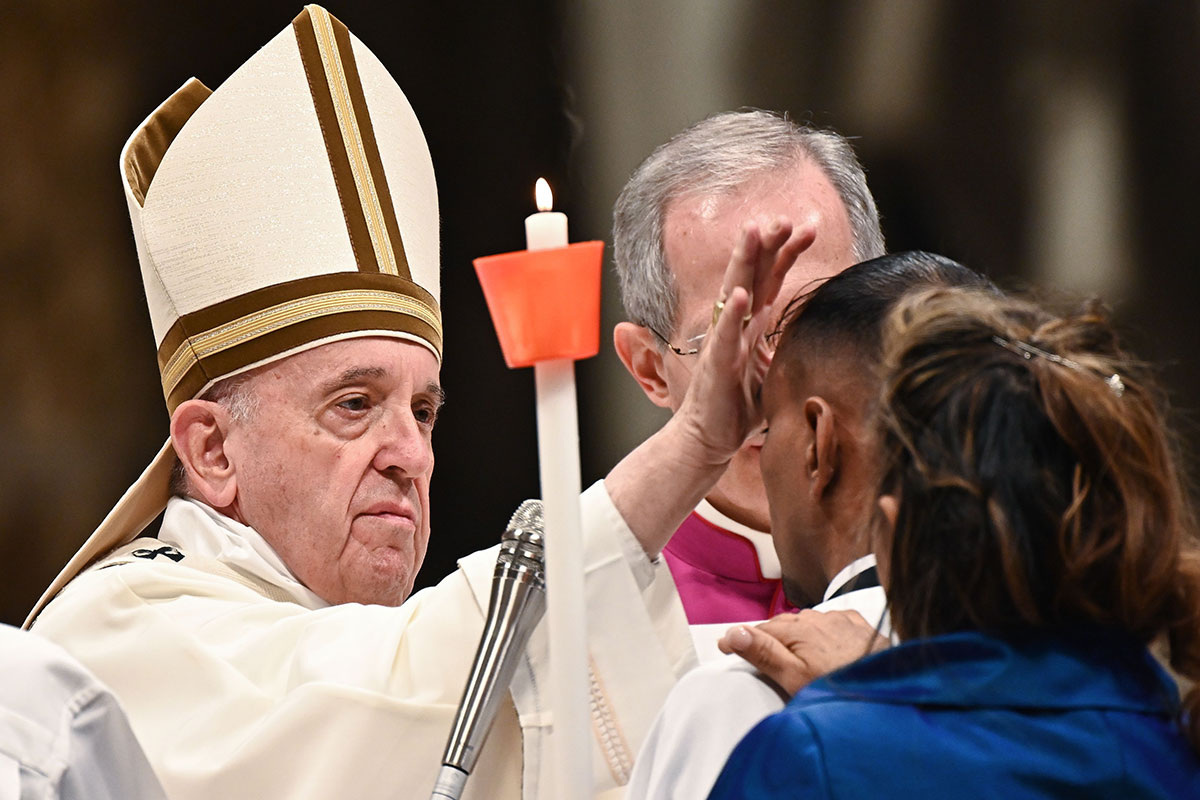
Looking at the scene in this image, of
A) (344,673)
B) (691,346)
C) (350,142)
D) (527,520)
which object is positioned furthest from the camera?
(350,142)

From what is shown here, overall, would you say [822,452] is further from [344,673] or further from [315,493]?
[315,493]

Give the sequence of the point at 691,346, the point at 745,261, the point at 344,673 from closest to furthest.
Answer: the point at 745,261
the point at 344,673
the point at 691,346

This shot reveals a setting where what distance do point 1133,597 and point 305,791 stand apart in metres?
1.50

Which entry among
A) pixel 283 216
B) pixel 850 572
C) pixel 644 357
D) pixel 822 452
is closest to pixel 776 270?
pixel 822 452

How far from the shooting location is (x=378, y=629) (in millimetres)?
2676

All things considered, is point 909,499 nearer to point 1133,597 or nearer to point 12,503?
point 1133,597

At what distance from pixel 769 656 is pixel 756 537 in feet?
4.71

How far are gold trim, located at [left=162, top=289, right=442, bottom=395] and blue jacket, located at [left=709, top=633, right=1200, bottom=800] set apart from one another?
195 cm

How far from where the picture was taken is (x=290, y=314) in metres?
3.24

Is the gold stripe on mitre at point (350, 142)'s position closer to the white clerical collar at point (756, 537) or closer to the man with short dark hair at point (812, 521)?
the white clerical collar at point (756, 537)

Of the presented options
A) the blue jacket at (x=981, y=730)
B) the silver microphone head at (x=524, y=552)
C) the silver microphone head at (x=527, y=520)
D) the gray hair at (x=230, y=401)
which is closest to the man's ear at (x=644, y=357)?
the gray hair at (x=230, y=401)

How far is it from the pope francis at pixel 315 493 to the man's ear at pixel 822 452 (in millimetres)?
221

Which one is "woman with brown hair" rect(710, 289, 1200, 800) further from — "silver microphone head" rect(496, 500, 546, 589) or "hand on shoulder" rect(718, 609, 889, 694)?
"silver microphone head" rect(496, 500, 546, 589)

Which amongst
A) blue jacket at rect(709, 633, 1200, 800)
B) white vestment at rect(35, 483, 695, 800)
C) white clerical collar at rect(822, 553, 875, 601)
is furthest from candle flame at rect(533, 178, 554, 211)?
white vestment at rect(35, 483, 695, 800)
